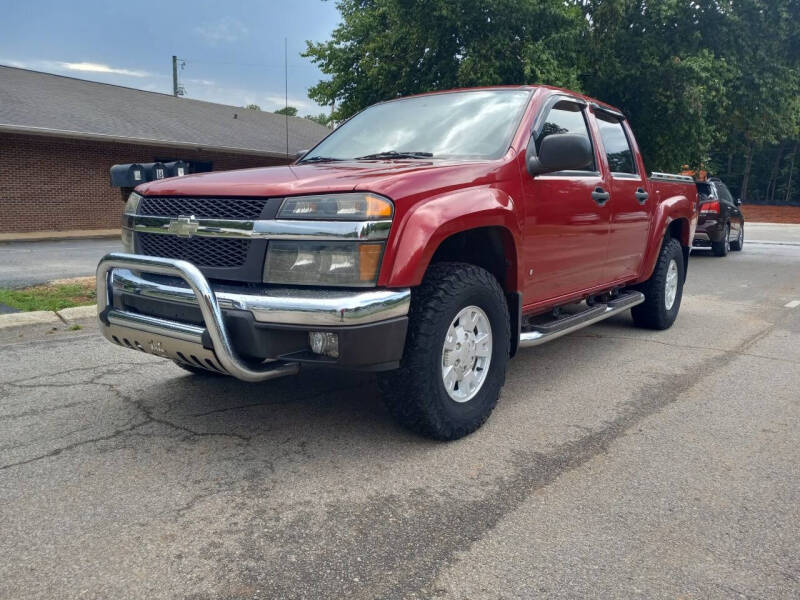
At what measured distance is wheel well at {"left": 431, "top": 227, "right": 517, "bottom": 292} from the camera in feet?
12.9

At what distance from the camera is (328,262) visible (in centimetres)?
311

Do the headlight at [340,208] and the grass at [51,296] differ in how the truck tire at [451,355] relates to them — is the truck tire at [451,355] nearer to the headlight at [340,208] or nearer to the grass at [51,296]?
the headlight at [340,208]

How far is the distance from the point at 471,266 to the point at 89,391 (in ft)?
8.56

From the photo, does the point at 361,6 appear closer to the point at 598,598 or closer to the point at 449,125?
the point at 449,125

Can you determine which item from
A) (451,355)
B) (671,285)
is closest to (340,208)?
(451,355)

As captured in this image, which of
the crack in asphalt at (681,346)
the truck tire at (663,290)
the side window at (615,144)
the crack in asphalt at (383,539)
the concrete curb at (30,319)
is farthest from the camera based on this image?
the truck tire at (663,290)

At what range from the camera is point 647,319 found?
6.62 meters

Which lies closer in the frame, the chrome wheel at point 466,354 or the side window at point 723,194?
the chrome wheel at point 466,354

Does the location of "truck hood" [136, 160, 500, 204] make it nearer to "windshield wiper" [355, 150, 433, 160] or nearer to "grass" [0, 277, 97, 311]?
"windshield wiper" [355, 150, 433, 160]

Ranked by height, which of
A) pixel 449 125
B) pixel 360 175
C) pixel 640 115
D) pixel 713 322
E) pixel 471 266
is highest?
pixel 640 115

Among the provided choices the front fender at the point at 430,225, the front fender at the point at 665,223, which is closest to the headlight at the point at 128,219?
the front fender at the point at 430,225

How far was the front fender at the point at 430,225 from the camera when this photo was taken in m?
3.16

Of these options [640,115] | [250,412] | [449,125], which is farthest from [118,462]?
[640,115]

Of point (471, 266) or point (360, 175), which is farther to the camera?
point (471, 266)
